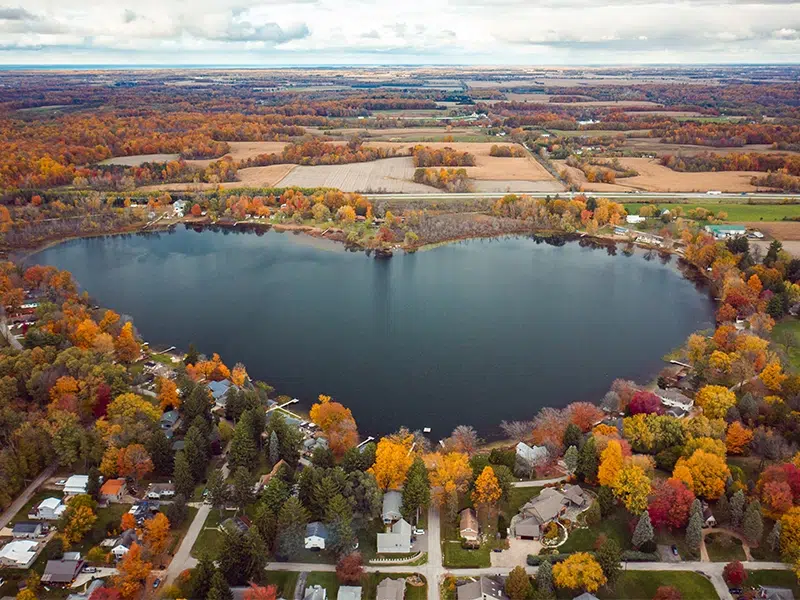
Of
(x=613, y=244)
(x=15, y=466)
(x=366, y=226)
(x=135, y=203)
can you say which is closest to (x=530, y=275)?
(x=613, y=244)

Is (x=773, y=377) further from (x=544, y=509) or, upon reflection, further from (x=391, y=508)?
(x=391, y=508)

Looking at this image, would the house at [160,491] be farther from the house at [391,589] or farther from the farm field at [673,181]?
the farm field at [673,181]

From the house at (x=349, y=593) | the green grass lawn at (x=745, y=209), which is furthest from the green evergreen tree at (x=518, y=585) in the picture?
the green grass lawn at (x=745, y=209)

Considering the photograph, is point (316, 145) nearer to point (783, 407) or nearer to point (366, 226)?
point (366, 226)

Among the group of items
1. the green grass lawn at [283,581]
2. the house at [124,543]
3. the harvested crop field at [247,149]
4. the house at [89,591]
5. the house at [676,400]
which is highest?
the harvested crop field at [247,149]

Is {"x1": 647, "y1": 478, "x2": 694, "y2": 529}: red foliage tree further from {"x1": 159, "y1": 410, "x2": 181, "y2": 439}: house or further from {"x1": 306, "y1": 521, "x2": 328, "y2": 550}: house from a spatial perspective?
{"x1": 159, "y1": 410, "x2": 181, "y2": 439}: house

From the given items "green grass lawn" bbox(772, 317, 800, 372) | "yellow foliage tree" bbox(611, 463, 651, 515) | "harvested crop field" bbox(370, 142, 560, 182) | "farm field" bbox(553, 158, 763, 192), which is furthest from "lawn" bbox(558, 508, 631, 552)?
"harvested crop field" bbox(370, 142, 560, 182)
